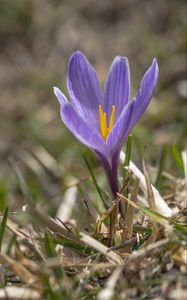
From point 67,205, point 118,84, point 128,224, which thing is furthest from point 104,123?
point 67,205

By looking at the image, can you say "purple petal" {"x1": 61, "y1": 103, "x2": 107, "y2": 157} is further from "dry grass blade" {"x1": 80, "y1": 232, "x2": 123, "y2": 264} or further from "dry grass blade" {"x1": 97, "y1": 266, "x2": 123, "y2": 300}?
"dry grass blade" {"x1": 97, "y1": 266, "x2": 123, "y2": 300}

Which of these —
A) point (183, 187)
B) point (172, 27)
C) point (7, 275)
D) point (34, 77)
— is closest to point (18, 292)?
point (7, 275)

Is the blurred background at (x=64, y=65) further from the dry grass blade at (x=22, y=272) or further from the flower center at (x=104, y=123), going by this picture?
the dry grass blade at (x=22, y=272)

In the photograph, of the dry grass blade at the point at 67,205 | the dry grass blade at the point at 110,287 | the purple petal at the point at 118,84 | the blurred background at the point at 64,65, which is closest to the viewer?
the dry grass blade at the point at 110,287

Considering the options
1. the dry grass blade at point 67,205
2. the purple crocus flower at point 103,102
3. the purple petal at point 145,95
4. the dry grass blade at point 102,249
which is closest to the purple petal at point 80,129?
the purple crocus flower at point 103,102

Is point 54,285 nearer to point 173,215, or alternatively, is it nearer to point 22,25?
point 173,215

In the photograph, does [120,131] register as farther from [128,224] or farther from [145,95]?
[128,224]
